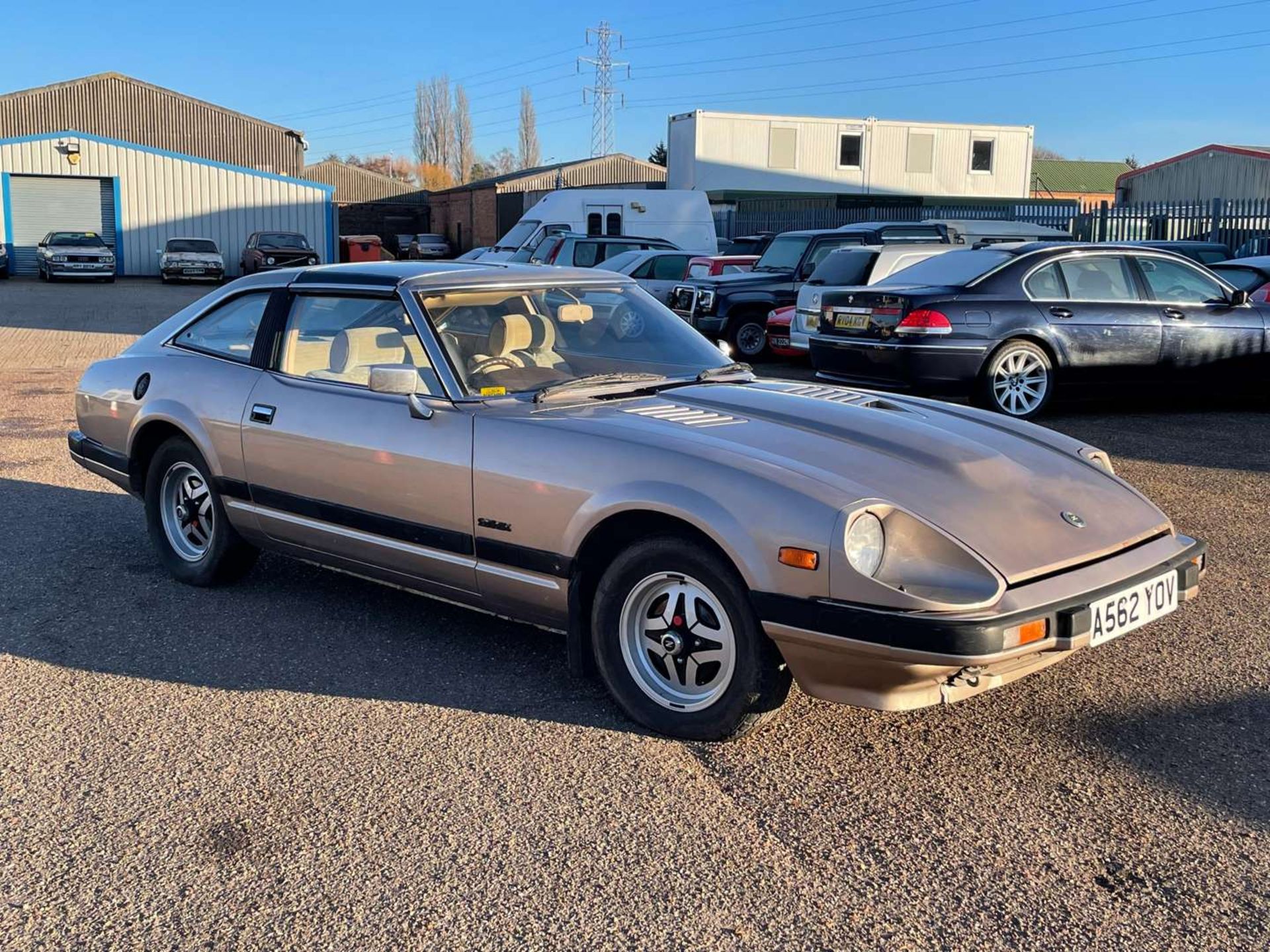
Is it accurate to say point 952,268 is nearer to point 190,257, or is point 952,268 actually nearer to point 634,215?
point 634,215

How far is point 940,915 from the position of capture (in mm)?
2881

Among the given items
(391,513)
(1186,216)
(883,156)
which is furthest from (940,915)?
(883,156)

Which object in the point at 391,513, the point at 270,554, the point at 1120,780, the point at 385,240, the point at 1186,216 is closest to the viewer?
the point at 1120,780

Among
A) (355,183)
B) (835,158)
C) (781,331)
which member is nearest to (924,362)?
(781,331)

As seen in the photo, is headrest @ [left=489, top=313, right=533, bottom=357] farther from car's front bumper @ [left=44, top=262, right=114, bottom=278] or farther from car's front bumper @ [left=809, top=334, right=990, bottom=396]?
car's front bumper @ [left=44, top=262, right=114, bottom=278]

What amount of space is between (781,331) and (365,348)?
1047 centimetres

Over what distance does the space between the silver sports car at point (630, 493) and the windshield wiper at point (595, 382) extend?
0.01 metres

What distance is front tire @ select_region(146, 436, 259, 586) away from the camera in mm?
5359

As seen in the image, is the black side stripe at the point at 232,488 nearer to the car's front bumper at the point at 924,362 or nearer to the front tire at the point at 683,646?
the front tire at the point at 683,646

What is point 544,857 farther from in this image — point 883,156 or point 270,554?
point 883,156

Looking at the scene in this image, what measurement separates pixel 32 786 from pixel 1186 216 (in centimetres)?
2394

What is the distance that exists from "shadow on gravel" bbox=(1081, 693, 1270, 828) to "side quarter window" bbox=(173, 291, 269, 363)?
3.70 metres

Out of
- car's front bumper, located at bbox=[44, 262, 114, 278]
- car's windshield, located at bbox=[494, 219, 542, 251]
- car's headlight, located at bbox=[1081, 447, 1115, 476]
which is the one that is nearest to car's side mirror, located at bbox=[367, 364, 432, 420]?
car's headlight, located at bbox=[1081, 447, 1115, 476]

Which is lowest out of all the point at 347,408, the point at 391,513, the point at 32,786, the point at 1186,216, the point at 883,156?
the point at 32,786
